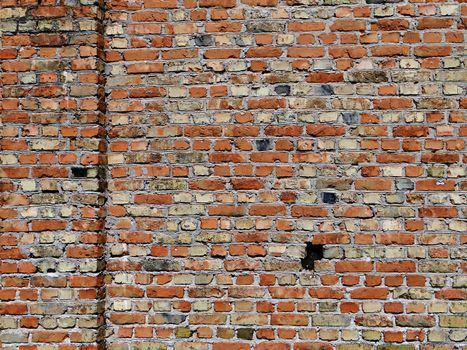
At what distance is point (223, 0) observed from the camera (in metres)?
2.82

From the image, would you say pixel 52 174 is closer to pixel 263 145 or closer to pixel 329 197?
pixel 263 145

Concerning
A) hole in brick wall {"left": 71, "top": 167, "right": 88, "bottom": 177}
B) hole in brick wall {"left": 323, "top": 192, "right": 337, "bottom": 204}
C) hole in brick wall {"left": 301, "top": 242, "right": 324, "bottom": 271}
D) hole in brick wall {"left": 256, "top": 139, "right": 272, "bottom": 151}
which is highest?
hole in brick wall {"left": 256, "top": 139, "right": 272, "bottom": 151}

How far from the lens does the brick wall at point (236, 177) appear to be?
8.76 ft

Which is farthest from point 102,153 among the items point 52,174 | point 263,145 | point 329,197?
→ point 329,197

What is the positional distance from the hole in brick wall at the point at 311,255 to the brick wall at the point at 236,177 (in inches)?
0.5

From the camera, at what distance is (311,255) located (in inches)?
107

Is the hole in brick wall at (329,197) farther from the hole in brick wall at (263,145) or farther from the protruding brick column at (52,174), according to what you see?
the protruding brick column at (52,174)

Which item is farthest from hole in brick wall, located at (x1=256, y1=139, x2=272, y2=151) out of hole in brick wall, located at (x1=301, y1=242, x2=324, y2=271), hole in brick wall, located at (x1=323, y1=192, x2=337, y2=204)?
hole in brick wall, located at (x1=301, y1=242, x2=324, y2=271)

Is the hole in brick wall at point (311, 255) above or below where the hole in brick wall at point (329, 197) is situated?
below

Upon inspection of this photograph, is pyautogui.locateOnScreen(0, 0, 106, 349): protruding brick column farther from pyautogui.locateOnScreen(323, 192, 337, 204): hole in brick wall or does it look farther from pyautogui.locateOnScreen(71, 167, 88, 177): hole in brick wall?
pyautogui.locateOnScreen(323, 192, 337, 204): hole in brick wall

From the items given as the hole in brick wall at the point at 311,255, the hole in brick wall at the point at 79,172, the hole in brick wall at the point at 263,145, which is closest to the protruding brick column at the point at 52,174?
the hole in brick wall at the point at 79,172

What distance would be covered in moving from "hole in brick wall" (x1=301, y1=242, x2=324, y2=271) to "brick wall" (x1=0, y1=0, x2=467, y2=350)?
12 millimetres

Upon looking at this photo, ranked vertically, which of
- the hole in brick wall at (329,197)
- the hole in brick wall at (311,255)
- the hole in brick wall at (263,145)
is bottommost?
the hole in brick wall at (311,255)

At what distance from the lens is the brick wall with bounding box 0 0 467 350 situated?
→ 8.76 ft
